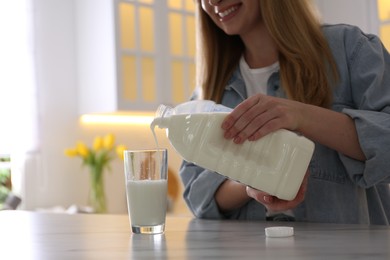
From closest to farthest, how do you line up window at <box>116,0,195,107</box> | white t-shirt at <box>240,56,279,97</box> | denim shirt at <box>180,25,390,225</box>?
denim shirt at <box>180,25,390,225</box> → white t-shirt at <box>240,56,279,97</box> → window at <box>116,0,195,107</box>

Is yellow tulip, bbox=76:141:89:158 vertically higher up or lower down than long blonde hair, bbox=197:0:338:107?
lower down

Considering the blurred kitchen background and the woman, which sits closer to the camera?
the woman

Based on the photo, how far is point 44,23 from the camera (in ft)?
11.8

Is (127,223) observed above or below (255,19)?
below

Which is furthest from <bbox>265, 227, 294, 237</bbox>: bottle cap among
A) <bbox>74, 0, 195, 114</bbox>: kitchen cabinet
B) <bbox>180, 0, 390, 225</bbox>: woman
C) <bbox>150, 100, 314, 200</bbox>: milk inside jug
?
<bbox>74, 0, 195, 114</bbox>: kitchen cabinet

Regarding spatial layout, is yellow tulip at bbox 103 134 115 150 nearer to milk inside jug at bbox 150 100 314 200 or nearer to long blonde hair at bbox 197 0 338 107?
long blonde hair at bbox 197 0 338 107

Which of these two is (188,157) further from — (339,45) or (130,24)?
(130,24)

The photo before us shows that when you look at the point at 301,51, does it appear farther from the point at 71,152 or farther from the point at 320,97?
the point at 71,152

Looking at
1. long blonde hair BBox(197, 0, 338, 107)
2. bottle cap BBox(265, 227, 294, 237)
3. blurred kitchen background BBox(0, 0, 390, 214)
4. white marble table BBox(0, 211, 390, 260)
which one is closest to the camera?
white marble table BBox(0, 211, 390, 260)

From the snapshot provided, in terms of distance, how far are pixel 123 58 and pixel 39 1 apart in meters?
0.53

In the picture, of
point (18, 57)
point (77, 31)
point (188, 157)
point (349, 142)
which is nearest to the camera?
point (188, 157)

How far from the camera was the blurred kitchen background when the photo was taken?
345 centimetres

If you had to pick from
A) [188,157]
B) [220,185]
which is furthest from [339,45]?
[188,157]

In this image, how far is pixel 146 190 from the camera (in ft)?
3.39
